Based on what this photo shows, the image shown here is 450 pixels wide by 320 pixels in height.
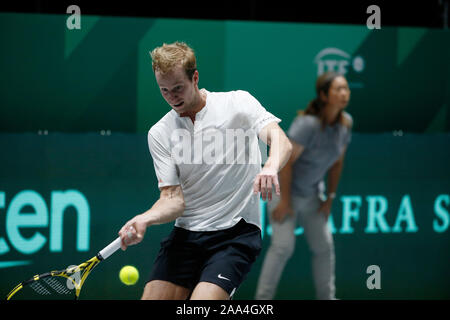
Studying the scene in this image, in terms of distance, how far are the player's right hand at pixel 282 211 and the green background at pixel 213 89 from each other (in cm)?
21

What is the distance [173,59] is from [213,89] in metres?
1.91

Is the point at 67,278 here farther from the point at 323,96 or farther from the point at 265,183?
the point at 323,96

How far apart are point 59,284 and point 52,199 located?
140 centimetres

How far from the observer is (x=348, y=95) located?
5.00 metres

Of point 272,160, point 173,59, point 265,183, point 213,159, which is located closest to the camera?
point 265,183

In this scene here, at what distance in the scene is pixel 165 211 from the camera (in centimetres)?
312

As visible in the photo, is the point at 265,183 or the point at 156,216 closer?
the point at 265,183

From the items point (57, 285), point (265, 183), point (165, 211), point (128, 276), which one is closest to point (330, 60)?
point (128, 276)

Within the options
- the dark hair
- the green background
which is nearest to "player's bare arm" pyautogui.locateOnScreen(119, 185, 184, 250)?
the green background

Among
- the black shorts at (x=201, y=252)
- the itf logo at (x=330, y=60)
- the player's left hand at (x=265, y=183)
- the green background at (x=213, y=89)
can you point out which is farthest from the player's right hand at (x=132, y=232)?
the itf logo at (x=330, y=60)

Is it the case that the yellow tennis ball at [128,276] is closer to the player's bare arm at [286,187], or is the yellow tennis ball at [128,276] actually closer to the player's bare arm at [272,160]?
the player's bare arm at [286,187]

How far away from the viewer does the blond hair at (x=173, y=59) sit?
302 centimetres
